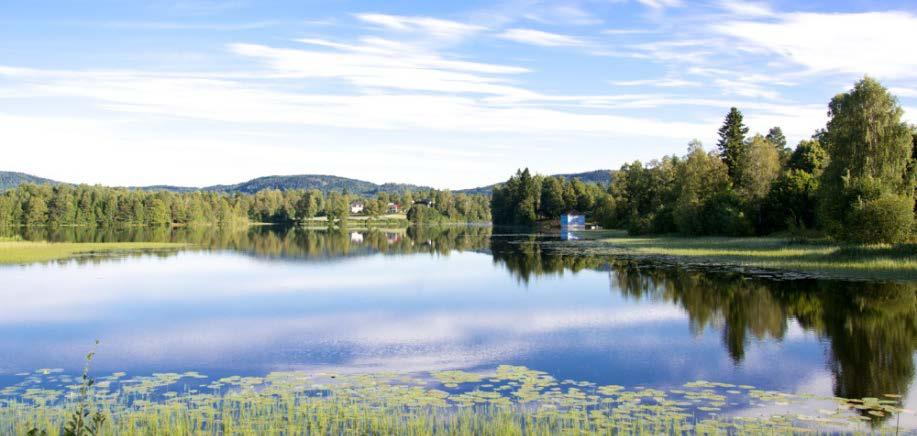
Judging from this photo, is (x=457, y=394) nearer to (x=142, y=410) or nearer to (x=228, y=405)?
(x=228, y=405)

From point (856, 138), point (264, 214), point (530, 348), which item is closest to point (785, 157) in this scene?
point (856, 138)

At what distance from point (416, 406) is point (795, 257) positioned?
34.5m

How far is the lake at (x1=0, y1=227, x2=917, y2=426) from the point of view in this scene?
14.9 metres

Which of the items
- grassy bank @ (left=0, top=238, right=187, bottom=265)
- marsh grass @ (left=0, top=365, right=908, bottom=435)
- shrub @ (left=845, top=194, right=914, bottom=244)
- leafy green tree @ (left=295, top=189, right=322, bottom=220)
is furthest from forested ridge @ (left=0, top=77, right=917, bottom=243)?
grassy bank @ (left=0, top=238, right=187, bottom=265)

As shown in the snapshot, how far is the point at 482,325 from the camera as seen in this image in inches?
821

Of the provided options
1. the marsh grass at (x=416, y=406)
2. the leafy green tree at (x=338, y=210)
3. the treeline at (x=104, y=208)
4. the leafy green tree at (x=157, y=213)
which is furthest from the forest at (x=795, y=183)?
the treeline at (x=104, y=208)

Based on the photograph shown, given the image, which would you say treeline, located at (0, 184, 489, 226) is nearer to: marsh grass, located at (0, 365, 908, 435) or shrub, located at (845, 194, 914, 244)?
shrub, located at (845, 194, 914, 244)

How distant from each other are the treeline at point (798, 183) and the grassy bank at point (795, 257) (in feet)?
4.69

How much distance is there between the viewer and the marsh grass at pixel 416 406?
10312 millimetres

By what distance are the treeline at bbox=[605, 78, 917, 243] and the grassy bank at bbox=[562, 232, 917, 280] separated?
1.43m

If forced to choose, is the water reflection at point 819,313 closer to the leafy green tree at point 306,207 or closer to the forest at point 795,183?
the forest at point 795,183

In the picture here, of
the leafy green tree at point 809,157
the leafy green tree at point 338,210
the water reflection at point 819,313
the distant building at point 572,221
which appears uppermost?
the leafy green tree at point 809,157

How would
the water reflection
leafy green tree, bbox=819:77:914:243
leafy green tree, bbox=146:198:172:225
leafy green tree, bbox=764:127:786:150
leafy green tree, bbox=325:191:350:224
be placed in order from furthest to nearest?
leafy green tree, bbox=325:191:350:224 < leafy green tree, bbox=146:198:172:225 < leafy green tree, bbox=764:127:786:150 < leafy green tree, bbox=819:77:914:243 < the water reflection

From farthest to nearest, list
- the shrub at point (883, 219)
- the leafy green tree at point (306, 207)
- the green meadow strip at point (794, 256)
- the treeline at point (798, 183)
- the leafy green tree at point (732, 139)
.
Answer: the leafy green tree at point (306, 207)
the leafy green tree at point (732, 139)
the treeline at point (798, 183)
the shrub at point (883, 219)
the green meadow strip at point (794, 256)
